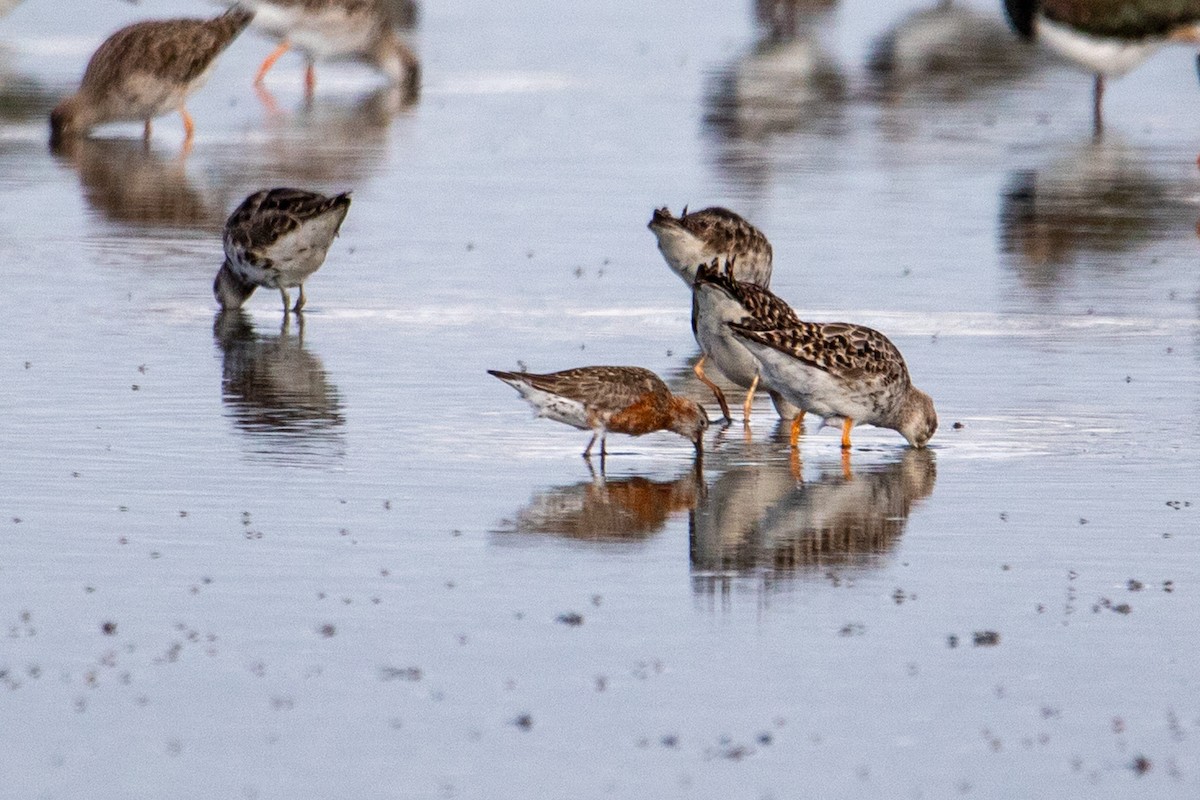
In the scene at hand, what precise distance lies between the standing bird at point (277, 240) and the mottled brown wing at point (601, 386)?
14.3ft

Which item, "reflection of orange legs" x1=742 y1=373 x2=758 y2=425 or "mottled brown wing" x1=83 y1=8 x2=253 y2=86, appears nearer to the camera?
"reflection of orange legs" x1=742 y1=373 x2=758 y2=425

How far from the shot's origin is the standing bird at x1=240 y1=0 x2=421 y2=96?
3048 cm

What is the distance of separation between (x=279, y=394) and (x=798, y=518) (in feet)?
13.1

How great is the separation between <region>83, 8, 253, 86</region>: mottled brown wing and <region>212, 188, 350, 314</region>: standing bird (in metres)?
8.81

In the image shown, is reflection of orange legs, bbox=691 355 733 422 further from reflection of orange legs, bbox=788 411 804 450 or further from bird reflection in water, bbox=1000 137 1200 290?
bird reflection in water, bbox=1000 137 1200 290

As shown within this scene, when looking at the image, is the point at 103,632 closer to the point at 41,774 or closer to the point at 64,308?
the point at 41,774

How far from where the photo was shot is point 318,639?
9.09m

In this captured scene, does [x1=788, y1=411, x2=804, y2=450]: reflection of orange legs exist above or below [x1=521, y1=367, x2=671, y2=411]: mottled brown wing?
below

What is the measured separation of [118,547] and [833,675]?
11.0 ft

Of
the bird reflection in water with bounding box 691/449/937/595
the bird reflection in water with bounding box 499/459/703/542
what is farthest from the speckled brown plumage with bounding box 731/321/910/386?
the bird reflection in water with bounding box 499/459/703/542

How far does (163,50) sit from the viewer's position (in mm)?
25672

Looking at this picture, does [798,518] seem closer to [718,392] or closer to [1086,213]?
[718,392]

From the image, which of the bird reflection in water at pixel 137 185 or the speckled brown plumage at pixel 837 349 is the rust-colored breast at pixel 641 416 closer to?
the speckled brown plumage at pixel 837 349

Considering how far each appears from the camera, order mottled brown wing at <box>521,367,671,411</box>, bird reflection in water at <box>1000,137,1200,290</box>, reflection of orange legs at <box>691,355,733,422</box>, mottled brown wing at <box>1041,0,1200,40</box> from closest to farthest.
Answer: mottled brown wing at <box>521,367,671,411</box> → reflection of orange legs at <box>691,355,733,422</box> → bird reflection in water at <box>1000,137,1200,290</box> → mottled brown wing at <box>1041,0,1200,40</box>
